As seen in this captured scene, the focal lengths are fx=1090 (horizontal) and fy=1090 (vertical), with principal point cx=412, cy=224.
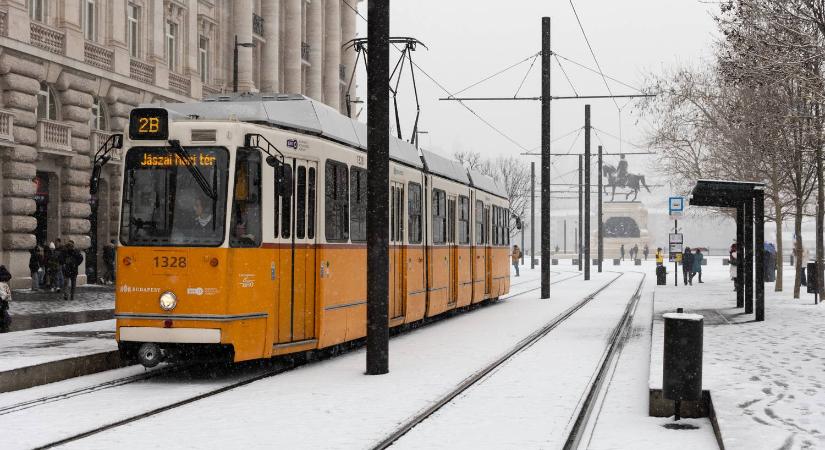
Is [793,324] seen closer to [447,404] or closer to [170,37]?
[447,404]

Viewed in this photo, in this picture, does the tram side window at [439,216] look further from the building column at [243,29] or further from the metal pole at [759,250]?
the building column at [243,29]

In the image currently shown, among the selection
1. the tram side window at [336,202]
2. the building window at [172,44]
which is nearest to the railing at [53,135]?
the building window at [172,44]

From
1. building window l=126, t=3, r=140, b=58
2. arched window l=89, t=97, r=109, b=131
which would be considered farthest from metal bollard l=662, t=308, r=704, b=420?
building window l=126, t=3, r=140, b=58

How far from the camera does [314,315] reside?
1316 cm

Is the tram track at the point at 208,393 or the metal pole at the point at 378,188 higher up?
the metal pole at the point at 378,188

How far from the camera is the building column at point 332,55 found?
55.0 meters

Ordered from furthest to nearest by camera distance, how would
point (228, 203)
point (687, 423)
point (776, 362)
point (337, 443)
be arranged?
point (776, 362), point (228, 203), point (687, 423), point (337, 443)

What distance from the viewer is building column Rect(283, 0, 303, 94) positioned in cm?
4956

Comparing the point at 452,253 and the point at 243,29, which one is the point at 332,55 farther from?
the point at 452,253

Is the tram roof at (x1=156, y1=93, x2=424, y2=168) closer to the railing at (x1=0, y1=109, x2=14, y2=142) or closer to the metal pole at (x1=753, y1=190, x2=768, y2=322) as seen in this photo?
the metal pole at (x1=753, y1=190, x2=768, y2=322)

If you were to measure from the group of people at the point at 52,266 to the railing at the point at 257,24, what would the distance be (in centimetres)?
1857

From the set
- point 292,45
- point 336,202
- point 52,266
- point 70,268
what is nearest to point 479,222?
point 70,268

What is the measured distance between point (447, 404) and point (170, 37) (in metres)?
30.6

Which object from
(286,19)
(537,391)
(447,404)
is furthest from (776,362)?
(286,19)
